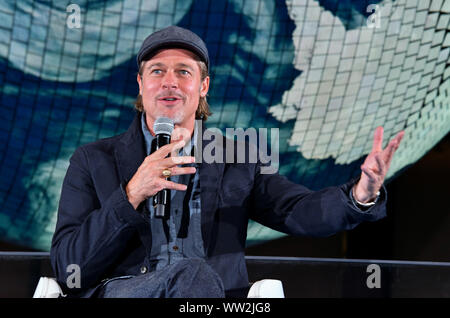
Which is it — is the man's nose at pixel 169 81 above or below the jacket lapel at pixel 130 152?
above

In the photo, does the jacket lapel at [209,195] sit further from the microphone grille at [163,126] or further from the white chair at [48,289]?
the white chair at [48,289]

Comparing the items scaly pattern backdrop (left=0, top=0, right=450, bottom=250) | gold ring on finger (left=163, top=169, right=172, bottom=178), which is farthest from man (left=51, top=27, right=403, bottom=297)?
scaly pattern backdrop (left=0, top=0, right=450, bottom=250)

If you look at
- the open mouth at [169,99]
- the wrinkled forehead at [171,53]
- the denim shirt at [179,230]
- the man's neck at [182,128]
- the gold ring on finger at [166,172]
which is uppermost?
the wrinkled forehead at [171,53]

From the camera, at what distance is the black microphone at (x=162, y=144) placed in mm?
929

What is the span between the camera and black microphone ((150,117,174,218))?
0.93 m

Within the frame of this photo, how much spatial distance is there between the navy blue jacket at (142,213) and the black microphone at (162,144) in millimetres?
61

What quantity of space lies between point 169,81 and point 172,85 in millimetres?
13

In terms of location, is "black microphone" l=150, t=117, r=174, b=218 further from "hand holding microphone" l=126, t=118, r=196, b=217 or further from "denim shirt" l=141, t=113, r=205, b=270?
"denim shirt" l=141, t=113, r=205, b=270

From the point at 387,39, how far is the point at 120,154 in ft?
3.47

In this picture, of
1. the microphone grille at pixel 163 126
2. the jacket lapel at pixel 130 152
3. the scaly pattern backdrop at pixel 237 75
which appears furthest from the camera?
the scaly pattern backdrop at pixel 237 75

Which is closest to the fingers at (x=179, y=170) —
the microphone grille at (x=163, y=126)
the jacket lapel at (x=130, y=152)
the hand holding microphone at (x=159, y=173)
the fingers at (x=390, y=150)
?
the hand holding microphone at (x=159, y=173)

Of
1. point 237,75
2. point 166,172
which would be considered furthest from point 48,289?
point 237,75

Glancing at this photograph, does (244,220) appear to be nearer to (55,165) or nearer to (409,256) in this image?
(55,165)

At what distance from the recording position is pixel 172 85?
114 cm
